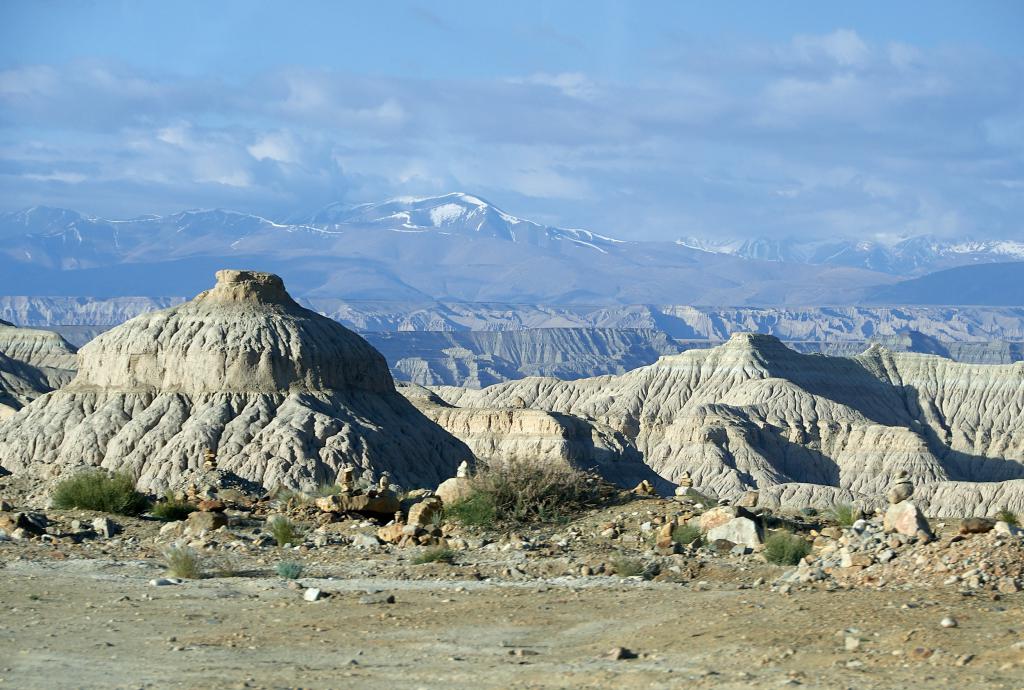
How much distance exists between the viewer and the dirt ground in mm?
16312

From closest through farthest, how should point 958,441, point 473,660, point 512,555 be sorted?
point 473,660
point 512,555
point 958,441

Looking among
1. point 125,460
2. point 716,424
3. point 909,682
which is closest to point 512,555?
point 909,682

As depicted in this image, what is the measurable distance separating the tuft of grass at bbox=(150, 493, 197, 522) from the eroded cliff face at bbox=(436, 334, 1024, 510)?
336 feet

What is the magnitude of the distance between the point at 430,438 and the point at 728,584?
4954 cm

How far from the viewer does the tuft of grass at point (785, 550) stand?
923 inches

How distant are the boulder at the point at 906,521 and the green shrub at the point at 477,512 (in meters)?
6.29

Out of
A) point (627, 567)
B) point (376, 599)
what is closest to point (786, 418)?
point (627, 567)

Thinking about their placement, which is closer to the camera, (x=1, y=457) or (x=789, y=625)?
(x=789, y=625)

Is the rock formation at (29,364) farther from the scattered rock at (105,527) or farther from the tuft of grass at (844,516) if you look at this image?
the tuft of grass at (844,516)

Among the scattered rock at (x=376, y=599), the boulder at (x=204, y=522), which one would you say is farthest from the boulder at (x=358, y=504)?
the scattered rock at (x=376, y=599)

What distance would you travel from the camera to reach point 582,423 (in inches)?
4776

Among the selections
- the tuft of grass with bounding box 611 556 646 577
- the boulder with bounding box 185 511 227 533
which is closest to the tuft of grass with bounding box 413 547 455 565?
the tuft of grass with bounding box 611 556 646 577

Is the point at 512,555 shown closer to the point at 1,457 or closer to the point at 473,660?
the point at 473,660

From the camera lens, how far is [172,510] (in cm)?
3038
